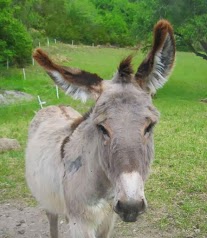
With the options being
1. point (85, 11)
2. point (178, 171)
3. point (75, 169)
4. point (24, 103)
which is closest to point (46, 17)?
point (85, 11)

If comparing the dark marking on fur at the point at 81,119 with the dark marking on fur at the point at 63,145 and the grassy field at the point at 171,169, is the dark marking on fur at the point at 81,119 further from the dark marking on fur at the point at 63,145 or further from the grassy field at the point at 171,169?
the grassy field at the point at 171,169

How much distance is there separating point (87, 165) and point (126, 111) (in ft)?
2.11

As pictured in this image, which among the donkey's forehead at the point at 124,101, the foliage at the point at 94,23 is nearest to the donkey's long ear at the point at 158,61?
the donkey's forehead at the point at 124,101

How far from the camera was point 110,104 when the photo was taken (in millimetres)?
2568

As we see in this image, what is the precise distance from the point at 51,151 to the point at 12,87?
18.6m

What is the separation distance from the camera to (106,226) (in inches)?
126

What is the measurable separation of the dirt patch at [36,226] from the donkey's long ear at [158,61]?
2432 mm

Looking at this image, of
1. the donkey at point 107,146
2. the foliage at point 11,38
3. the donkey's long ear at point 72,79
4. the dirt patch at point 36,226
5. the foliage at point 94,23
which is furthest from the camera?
the foliage at point 11,38

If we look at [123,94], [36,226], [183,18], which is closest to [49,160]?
[123,94]

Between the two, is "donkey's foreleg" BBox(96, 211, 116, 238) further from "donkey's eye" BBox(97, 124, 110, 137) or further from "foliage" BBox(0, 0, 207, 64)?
"foliage" BBox(0, 0, 207, 64)

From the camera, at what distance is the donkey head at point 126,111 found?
90.4 inches

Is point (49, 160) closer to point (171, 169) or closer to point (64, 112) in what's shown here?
point (64, 112)

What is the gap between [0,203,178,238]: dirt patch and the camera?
4.75 m

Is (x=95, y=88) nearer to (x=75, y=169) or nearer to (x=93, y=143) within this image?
(x=93, y=143)
